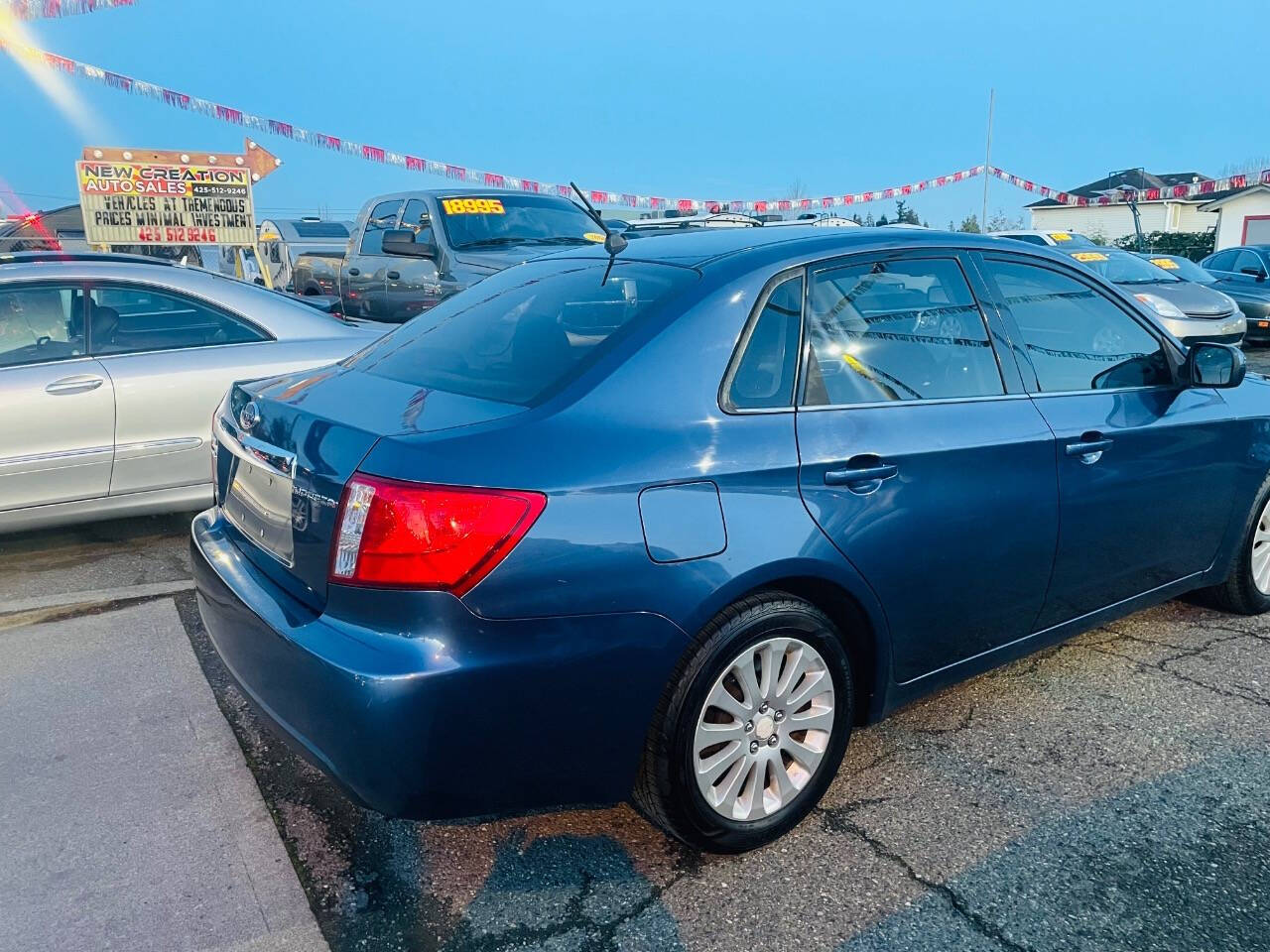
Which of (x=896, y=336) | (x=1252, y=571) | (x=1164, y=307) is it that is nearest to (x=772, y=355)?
(x=896, y=336)

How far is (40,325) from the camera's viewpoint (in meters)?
4.80

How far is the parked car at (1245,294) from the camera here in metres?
12.8

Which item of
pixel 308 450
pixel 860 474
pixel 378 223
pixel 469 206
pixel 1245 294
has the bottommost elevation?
pixel 1245 294

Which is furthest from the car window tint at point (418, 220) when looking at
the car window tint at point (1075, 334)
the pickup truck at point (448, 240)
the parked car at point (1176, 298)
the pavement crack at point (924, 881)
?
the parked car at point (1176, 298)

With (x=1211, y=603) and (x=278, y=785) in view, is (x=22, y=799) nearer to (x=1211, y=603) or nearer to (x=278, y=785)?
(x=278, y=785)

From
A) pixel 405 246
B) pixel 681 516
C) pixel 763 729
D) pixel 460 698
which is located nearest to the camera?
pixel 460 698

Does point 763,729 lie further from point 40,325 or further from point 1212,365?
point 40,325

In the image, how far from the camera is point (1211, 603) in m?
4.27

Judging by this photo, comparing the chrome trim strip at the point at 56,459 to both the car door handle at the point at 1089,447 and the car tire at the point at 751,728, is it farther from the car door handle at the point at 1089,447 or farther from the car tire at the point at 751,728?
the car door handle at the point at 1089,447

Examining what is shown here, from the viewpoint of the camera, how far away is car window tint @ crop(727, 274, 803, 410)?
2568 mm

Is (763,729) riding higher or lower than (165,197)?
lower

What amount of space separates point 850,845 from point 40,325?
4.38m

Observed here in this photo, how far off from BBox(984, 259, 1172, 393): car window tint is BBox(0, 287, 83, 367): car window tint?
4.16 meters

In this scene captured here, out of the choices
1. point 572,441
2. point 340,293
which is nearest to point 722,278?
point 572,441
